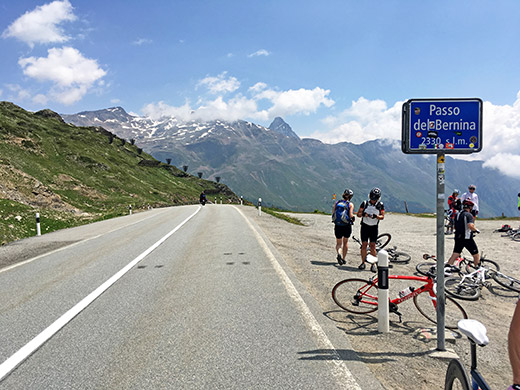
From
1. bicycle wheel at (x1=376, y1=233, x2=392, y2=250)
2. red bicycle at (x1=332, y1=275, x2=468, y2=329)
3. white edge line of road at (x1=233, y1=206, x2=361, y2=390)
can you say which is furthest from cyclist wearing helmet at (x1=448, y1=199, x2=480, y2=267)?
white edge line of road at (x1=233, y1=206, x2=361, y2=390)

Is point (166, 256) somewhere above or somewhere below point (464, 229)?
below

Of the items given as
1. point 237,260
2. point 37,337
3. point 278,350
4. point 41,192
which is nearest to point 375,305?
point 278,350

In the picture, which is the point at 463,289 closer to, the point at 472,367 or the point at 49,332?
the point at 472,367

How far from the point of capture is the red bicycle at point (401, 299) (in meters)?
5.89

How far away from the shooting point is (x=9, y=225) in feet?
56.5

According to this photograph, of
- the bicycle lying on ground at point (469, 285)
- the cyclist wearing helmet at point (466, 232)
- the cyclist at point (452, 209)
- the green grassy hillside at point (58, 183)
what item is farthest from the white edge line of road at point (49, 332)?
the cyclist at point (452, 209)

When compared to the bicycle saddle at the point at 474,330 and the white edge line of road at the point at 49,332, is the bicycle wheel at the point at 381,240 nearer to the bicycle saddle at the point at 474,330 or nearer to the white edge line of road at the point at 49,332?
the white edge line of road at the point at 49,332

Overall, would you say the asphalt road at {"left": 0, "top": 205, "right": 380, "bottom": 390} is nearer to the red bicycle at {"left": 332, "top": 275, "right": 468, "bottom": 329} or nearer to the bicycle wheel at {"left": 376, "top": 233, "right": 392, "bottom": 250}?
the red bicycle at {"left": 332, "top": 275, "right": 468, "bottom": 329}

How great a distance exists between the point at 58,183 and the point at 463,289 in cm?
6066

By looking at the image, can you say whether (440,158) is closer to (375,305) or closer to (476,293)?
(375,305)

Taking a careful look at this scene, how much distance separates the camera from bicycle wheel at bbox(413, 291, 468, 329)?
5.96 metres

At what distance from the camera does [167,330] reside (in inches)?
190

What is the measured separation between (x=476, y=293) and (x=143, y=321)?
717 centimetres

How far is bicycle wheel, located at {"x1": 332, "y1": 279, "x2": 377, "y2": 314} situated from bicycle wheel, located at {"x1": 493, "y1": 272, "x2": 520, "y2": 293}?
14.5 feet
